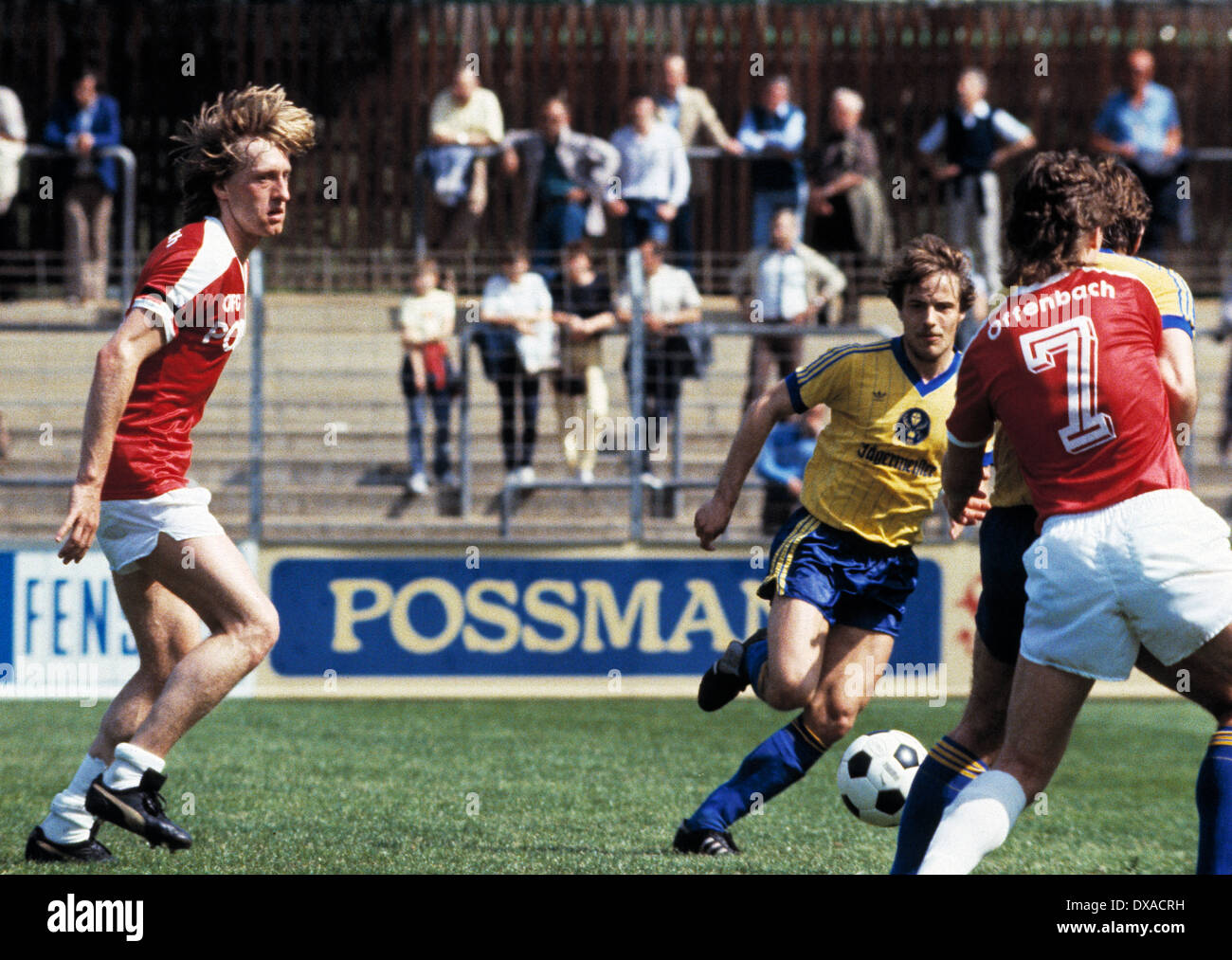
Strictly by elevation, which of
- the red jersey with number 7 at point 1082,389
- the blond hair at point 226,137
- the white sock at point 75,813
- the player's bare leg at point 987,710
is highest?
the blond hair at point 226,137

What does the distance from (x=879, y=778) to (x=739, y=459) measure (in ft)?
3.76

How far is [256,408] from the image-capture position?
1071cm

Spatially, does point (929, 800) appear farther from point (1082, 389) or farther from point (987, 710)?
point (1082, 389)

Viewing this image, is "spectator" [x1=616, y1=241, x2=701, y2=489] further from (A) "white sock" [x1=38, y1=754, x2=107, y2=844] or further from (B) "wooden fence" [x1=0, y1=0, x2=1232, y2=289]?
(A) "white sock" [x1=38, y1=754, x2=107, y2=844]

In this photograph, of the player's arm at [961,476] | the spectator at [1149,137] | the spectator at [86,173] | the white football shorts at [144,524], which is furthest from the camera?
the spectator at [86,173]

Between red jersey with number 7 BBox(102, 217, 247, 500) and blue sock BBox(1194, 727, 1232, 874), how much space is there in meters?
3.00

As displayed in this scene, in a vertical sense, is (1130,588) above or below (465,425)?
above

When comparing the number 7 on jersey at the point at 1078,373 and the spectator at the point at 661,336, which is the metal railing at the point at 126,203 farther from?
the number 7 on jersey at the point at 1078,373

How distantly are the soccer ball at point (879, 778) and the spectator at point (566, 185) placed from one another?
23.0 feet

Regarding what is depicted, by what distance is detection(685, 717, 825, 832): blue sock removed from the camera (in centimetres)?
537

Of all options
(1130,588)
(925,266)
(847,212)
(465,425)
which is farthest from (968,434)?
(847,212)

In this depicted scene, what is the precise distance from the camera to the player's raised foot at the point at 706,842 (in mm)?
5312

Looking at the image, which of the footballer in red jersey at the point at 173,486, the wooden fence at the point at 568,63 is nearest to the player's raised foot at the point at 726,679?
the footballer in red jersey at the point at 173,486
